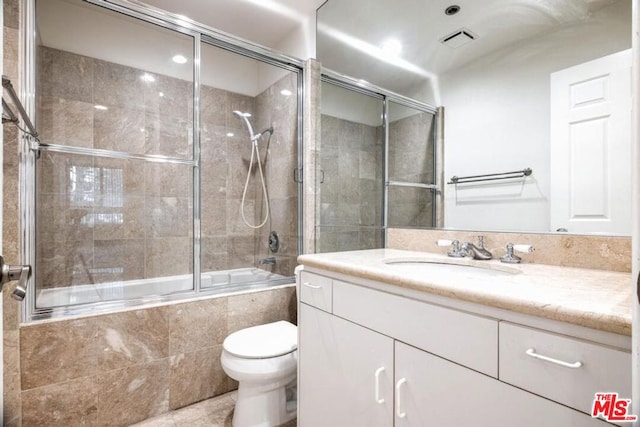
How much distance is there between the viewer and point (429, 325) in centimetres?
91

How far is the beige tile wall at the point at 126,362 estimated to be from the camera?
1408 mm

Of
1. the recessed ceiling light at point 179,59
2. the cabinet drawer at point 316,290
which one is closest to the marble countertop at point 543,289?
the cabinet drawer at point 316,290

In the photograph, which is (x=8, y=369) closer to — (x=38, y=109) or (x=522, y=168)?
(x=38, y=109)

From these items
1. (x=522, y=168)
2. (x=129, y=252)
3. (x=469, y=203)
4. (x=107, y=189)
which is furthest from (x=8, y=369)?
(x=522, y=168)

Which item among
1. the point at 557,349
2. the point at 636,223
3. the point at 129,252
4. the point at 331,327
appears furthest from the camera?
the point at 129,252

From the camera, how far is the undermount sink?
1.20 meters

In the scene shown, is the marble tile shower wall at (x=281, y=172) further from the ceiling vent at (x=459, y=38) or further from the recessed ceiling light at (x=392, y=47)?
the ceiling vent at (x=459, y=38)

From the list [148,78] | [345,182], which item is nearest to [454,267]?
[345,182]

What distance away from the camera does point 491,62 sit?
1436 millimetres

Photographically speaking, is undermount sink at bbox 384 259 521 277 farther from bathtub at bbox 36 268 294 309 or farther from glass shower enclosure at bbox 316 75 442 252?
bathtub at bbox 36 268 294 309

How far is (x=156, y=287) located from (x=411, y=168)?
2037mm

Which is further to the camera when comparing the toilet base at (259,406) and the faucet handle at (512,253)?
the toilet base at (259,406)

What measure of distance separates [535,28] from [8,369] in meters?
2.66

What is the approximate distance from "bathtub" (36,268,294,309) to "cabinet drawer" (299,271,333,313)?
77cm
